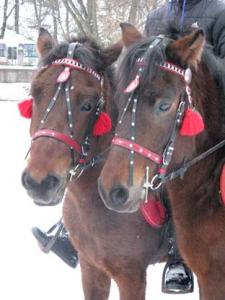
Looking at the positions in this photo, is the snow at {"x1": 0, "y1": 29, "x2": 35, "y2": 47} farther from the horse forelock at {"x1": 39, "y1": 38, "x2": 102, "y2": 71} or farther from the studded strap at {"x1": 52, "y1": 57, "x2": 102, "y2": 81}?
the studded strap at {"x1": 52, "y1": 57, "x2": 102, "y2": 81}

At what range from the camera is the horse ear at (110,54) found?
327cm

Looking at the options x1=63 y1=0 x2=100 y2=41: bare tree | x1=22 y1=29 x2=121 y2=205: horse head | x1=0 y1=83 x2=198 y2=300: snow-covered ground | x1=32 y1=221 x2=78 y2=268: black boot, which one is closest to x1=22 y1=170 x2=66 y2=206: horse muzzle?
x1=22 y1=29 x2=121 y2=205: horse head

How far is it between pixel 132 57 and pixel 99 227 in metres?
1.19

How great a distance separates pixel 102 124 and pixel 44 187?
0.57 m

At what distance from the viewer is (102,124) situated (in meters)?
3.04

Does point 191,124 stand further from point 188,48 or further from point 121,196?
point 121,196

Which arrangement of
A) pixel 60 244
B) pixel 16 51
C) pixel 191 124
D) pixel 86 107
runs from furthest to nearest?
pixel 16 51 < pixel 60 244 < pixel 86 107 < pixel 191 124

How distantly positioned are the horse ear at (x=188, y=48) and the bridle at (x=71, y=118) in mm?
647

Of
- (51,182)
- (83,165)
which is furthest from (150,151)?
(83,165)

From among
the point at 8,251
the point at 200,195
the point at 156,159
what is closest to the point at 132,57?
the point at 156,159

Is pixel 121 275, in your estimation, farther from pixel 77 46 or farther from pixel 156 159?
pixel 77 46

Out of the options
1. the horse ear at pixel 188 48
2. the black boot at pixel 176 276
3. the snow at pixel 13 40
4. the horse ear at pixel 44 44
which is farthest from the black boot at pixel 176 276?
the snow at pixel 13 40

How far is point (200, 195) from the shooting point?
2852 millimetres

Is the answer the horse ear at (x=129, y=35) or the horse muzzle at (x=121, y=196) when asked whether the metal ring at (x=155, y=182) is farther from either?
the horse ear at (x=129, y=35)
